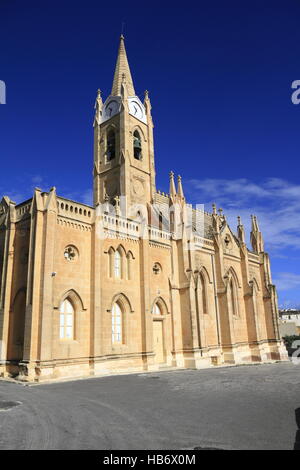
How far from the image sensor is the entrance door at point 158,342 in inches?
936

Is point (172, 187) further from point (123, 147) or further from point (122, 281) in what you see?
point (122, 281)

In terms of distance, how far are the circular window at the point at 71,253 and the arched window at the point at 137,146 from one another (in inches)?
738

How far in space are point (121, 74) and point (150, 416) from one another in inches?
1506

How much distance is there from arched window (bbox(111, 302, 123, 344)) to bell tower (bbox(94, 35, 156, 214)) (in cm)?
1234

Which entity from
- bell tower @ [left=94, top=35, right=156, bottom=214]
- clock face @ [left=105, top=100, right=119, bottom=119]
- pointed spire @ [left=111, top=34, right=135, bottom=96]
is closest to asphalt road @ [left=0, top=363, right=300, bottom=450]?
bell tower @ [left=94, top=35, right=156, bottom=214]

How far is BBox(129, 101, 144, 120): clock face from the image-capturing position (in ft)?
121

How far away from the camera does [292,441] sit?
648 centimetres

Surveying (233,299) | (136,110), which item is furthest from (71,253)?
(136,110)

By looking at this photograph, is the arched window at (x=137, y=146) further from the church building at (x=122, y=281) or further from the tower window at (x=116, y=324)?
the tower window at (x=116, y=324)

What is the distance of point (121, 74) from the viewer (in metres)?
39.5

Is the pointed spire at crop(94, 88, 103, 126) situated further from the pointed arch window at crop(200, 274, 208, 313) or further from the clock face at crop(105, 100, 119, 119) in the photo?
the pointed arch window at crop(200, 274, 208, 313)
